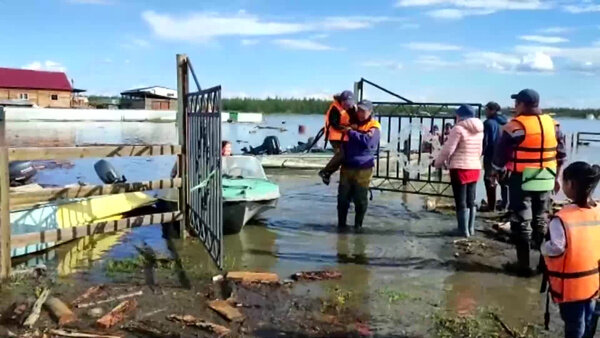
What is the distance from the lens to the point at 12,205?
7.48m

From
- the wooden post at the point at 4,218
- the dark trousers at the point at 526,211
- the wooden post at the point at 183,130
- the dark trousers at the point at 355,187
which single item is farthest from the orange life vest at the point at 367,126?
the wooden post at the point at 4,218

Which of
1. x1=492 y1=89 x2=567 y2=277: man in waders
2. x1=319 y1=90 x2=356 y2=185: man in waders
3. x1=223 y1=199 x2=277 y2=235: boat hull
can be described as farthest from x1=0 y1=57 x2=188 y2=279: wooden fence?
x1=492 y1=89 x2=567 y2=277: man in waders

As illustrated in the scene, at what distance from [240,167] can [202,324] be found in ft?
17.3

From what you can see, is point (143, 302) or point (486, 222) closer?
point (143, 302)

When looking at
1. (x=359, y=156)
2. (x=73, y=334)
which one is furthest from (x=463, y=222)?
(x=73, y=334)

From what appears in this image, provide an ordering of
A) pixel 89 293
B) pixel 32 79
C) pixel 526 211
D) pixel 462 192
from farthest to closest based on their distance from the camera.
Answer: pixel 32 79
pixel 462 192
pixel 526 211
pixel 89 293

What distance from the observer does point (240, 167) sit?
1016 cm

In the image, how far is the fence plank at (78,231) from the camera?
21.2 ft

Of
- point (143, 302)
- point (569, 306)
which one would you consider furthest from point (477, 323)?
point (143, 302)

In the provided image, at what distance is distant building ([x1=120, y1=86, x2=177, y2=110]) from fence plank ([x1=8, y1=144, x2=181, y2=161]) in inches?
2367

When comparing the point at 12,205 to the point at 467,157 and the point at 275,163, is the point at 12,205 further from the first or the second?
the point at 275,163

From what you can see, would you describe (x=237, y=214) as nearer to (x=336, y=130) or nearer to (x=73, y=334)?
(x=336, y=130)

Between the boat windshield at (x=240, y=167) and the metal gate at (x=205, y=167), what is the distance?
177 cm

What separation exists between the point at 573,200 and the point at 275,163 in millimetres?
15288
